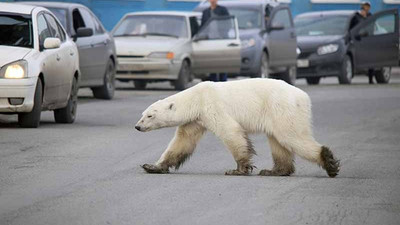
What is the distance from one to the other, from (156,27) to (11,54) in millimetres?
11197

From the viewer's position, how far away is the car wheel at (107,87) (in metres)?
22.5

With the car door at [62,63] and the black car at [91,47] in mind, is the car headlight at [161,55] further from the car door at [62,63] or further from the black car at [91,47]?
the car door at [62,63]

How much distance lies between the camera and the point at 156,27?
26.3m

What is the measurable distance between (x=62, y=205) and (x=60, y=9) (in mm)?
13217

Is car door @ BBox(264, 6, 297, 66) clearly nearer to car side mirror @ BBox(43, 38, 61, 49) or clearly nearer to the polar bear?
car side mirror @ BBox(43, 38, 61, 49)

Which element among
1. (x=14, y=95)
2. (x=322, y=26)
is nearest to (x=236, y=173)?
(x=14, y=95)

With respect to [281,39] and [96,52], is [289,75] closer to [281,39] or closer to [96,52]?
[281,39]

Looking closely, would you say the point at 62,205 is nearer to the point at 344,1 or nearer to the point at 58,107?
the point at 58,107

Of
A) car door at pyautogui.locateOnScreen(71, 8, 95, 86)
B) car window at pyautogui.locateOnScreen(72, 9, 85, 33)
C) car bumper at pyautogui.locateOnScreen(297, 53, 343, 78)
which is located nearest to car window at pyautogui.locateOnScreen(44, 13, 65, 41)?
car door at pyautogui.locateOnScreen(71, 8, 95, 86)

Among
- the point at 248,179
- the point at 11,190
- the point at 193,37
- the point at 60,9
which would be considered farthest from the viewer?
the point at 193,37

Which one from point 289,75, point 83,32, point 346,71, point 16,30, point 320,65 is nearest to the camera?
point 16,30

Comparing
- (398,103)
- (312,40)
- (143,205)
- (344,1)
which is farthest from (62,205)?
(344,1)

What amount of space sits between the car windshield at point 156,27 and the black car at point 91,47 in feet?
11.1

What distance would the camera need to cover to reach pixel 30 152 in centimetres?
1245
